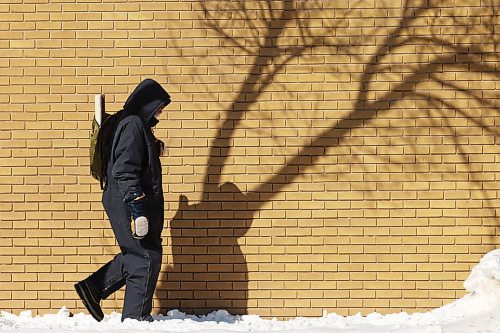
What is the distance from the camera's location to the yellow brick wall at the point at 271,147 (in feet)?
25.5

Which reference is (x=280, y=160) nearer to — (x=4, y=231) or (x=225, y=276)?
(x=225, y=276)

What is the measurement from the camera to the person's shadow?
7855mm

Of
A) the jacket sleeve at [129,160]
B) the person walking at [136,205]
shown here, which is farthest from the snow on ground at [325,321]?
the jacket sleeve at [129,160]

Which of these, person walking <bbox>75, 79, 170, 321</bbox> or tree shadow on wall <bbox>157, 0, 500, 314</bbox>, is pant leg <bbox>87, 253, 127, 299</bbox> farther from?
tree shadow on wall <bbox>157, 0, 500, 314</bbox>

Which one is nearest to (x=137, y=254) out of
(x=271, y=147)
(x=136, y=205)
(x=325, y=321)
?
(x=136, y=205)

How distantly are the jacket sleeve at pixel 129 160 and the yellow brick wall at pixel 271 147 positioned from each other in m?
0.66

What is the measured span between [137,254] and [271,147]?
4.69 feet

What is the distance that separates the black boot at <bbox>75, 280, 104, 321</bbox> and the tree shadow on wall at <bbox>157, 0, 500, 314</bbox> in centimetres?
62

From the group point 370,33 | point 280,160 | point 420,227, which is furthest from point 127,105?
point 420,227

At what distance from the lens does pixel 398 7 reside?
306 inches

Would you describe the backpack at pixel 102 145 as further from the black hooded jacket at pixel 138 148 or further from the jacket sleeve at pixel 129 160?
the jacket sleeve at pixel 129 160

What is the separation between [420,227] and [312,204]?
2.97 feet

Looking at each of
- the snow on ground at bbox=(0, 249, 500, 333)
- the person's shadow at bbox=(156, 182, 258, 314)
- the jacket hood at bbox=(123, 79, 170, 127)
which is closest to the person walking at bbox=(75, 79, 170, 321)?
the jacket hood at bbox=(123, 79, 170, 127)

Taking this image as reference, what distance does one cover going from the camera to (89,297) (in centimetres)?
744
